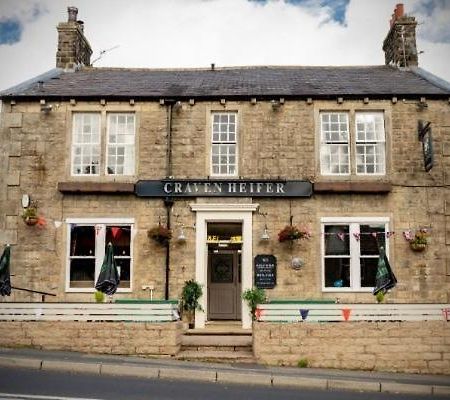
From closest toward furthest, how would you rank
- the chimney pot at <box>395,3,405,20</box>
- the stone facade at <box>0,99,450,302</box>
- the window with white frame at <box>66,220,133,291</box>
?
the stone facade at <box>0,99,450,302</box> < the window with white frame at <box>66,220,133,291</box> < the chimney pot at <box>395,3,405,20</box>

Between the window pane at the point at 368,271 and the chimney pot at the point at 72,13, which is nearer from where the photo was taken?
the window pane at the point at 368,271

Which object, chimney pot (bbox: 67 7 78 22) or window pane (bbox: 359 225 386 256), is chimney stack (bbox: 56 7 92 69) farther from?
window pane (bbox: 359 225 386 256)

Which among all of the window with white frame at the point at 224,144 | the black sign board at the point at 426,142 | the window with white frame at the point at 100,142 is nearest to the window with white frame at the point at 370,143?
the black sign board at the point at 426,142

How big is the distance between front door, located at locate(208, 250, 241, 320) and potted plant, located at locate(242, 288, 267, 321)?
4.42 ft

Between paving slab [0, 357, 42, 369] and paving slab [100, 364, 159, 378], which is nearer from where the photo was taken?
paving slab [100, 364, 159, 378]

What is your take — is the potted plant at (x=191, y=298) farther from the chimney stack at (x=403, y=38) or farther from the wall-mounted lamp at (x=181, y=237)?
the chimney stack at (x=403, y=38)

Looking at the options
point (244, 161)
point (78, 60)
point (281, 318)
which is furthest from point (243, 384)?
point (78, 60)

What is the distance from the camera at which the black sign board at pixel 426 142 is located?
14477mm

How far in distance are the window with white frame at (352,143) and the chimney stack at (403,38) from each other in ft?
11.6

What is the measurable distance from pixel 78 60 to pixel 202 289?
8.92 metres

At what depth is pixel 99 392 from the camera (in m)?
8.49

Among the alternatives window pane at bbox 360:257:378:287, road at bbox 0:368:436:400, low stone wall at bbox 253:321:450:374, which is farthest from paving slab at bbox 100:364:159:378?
window pane at bbox 360:257:378:287

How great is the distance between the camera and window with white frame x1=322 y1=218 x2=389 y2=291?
14969 mm

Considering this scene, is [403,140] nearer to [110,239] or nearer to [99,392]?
[110,239]
